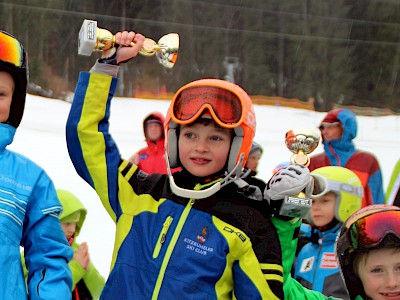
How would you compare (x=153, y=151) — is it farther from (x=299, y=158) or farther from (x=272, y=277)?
(x=272, y=277)

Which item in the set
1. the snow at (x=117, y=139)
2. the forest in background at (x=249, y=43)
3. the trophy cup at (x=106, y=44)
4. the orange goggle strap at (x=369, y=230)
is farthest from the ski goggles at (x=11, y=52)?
the forest in background at (x=249, y=43)

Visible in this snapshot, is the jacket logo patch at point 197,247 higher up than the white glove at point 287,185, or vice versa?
the white glove at point 287,185

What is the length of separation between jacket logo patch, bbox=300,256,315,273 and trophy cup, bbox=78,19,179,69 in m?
1.66

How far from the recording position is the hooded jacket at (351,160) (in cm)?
579

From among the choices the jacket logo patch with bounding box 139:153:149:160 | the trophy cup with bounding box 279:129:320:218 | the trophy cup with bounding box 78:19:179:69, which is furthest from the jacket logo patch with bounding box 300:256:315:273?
the jacket logo patch with bounding box 139:153:149:160

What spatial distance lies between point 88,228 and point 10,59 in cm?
441

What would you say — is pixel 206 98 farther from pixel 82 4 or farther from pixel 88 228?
pixel 82 4

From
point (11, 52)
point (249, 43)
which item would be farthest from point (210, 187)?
point (249, 43)

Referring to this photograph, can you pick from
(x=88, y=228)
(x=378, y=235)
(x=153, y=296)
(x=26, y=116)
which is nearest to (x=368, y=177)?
(x=88, y=228)

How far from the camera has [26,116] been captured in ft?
44.9

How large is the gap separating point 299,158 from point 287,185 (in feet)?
0.88

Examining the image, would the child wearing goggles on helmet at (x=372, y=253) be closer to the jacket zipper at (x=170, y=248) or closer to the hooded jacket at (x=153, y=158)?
the jacket zipper at (x=170, y=248)

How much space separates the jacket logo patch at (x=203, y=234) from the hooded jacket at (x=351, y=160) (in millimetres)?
3406

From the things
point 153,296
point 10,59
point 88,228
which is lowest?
point 88,228
